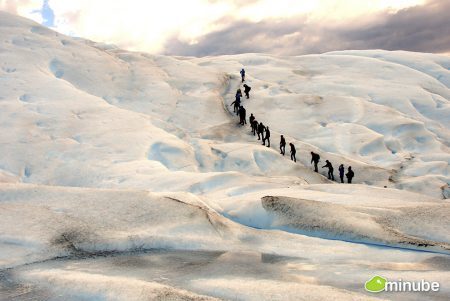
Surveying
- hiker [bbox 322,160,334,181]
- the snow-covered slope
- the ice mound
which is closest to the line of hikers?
hiker [bbox 322,160,334,181]

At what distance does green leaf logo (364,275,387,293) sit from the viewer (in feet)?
20.7

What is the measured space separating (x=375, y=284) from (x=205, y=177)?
32.9 feet

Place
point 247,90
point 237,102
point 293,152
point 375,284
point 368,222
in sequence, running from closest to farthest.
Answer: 1. point 375,284
2. point 368,222
3. point 293,152
4. point 237,102
5. point 247,90

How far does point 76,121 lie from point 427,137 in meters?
27.3

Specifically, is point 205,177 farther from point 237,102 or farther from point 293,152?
point 237,102

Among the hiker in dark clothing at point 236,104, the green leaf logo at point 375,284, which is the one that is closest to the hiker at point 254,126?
the hiker in dark clothing at point 236,104

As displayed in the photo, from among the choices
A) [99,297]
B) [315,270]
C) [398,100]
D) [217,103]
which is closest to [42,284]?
[99,297]

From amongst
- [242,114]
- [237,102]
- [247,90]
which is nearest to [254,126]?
[242,114]

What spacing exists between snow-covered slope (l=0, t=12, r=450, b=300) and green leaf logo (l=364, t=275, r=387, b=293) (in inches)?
7.3

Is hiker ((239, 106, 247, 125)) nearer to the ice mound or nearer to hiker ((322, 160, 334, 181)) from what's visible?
hiker ((322, 160, 334, 181))

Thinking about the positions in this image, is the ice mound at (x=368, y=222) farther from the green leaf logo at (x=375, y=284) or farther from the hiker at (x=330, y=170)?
the hiker at (x=330, y=170)

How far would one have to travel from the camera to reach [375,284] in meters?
6.50

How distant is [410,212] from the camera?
1048 cm

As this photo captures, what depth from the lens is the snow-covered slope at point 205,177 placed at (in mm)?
7176
